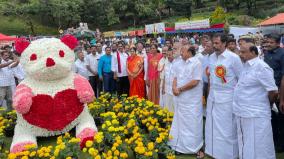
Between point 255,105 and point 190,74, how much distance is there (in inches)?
46.6

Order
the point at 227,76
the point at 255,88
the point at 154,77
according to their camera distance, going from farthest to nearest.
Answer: the point at 154,77
the point at 227,76
the point at 255,88

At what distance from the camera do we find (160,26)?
87.8 ft

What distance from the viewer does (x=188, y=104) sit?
5.21 meters

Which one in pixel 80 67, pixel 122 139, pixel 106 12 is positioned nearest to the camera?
pixel 122 139

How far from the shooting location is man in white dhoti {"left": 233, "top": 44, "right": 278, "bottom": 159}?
167 inches

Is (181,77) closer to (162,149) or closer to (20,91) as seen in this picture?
(162,149)

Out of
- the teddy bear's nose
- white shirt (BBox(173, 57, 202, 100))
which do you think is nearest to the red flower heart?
the teddy bear's nose

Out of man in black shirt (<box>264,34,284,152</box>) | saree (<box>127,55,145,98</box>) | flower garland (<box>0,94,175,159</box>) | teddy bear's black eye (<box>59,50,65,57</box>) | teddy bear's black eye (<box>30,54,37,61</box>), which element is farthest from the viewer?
saree (<box>127,55,145,98</box>)

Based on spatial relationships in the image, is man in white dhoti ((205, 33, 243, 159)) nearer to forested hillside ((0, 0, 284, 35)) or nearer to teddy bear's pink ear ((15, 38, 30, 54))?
teddy bear's pink ear ((15, 38, 30, 54))

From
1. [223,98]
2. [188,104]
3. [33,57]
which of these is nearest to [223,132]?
[223,98]

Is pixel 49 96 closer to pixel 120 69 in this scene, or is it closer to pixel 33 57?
pixel 33 57

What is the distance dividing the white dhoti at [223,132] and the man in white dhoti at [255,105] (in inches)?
16.6

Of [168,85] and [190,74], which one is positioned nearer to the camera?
[190,74]

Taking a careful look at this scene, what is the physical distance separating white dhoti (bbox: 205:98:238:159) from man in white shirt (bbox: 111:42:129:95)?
4432 millimetres
